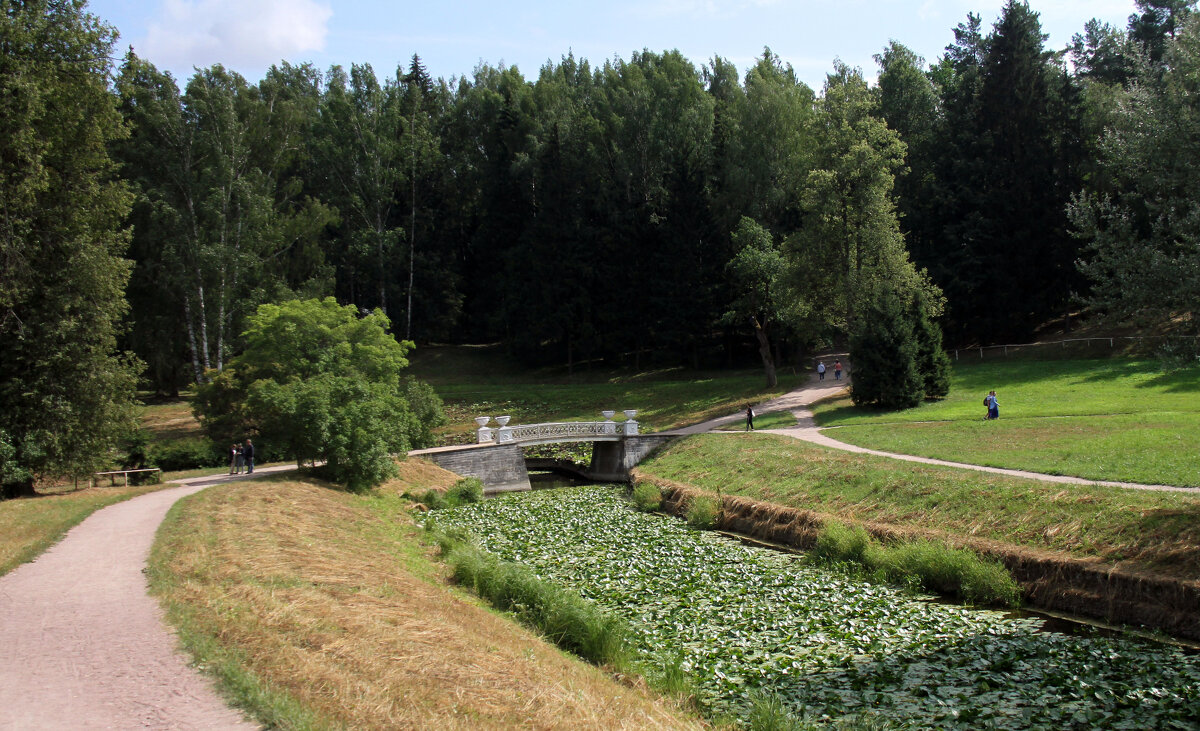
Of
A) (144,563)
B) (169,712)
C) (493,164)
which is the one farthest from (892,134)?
(169,712)

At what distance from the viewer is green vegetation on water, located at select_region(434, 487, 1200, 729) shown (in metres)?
10.9

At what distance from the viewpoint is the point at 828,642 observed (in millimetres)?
13773

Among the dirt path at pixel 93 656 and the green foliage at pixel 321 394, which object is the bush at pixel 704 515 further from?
the dirt path at pixel 93 656

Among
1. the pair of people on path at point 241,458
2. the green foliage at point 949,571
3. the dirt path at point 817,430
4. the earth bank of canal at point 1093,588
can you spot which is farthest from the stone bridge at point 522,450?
the green foliage at point 949,571

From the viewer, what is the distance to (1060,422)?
28.5m

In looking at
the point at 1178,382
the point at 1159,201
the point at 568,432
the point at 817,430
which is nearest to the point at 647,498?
the point at 817,430

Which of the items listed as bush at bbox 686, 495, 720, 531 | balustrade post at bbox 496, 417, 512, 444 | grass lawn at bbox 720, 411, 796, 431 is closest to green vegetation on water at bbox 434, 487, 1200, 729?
bush at bbox 686, 495, 720, 531

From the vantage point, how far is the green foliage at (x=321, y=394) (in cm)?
2870

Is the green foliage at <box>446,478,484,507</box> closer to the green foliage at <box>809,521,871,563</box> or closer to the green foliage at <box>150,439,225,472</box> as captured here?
the green foliage at <box>150,439,225,472</box>

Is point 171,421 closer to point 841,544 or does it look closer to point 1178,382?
point 841,544

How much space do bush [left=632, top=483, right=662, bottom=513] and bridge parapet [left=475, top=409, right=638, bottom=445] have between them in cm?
810

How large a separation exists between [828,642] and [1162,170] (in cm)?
1267

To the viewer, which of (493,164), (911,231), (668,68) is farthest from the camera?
(493,164)

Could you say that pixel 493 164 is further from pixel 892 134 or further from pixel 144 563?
pixel 144 563
